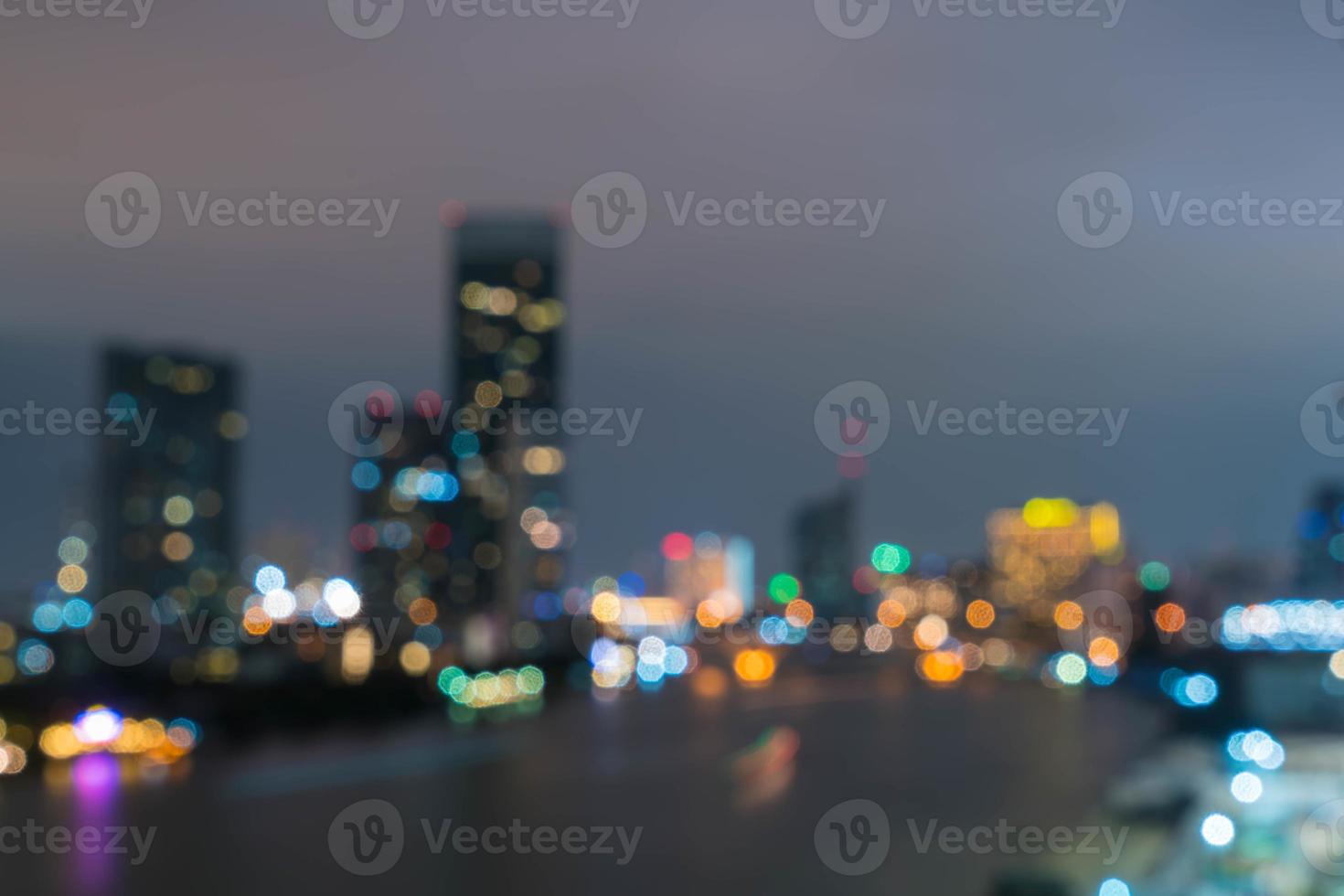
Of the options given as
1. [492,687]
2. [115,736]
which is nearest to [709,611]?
[492,687]

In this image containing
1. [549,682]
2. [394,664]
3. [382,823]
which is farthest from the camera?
[549,682]

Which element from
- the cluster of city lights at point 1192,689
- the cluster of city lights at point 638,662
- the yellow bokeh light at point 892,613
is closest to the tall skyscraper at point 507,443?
the cluster of city lights at point 638,662

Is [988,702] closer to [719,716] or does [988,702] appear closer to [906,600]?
[719,716]

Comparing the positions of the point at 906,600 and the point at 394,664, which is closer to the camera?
the point at 394,664

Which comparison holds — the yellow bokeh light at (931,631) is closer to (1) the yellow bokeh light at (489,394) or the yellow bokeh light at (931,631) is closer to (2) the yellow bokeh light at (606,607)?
(2) the yellow bokeh light at (606,607)

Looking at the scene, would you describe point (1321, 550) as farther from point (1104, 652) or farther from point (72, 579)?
point (72, 579)

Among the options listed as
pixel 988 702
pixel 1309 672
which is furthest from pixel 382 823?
pixel 988 702

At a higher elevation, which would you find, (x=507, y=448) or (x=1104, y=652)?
(x=507, y=448)
